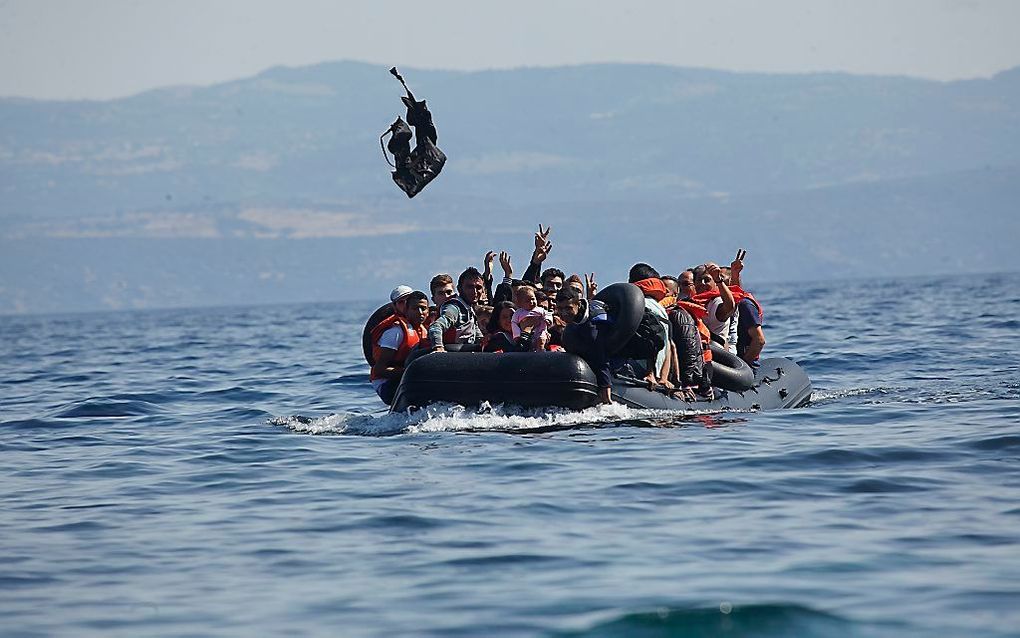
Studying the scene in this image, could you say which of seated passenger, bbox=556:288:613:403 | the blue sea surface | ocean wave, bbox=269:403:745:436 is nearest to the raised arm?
the blue sea surface

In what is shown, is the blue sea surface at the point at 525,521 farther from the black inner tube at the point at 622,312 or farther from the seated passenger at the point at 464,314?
the seated passenger at the point at 464,314

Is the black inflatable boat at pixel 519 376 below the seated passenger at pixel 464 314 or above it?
below

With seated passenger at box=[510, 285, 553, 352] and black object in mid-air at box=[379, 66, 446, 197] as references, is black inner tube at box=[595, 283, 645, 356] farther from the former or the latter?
black object in mid-air at box=[379, 66, 446, 197]

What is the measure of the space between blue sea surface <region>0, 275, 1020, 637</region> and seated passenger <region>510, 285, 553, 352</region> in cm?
84

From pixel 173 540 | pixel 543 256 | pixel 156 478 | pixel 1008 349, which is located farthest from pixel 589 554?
pixel 1008 349

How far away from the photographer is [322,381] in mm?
27844

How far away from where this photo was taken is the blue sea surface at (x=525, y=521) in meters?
8.87

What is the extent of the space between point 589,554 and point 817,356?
1976 centimetres

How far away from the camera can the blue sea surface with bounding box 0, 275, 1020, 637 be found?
8.87 metres

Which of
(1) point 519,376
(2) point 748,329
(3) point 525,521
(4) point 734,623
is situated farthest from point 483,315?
(4) point 734,623

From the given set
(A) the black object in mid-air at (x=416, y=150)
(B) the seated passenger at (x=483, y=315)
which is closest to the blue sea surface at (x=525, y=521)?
(B) the seated passenger at (x=483, y=315)

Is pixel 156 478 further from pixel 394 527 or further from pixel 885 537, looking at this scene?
pixel 885 537

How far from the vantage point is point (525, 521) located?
11.4m

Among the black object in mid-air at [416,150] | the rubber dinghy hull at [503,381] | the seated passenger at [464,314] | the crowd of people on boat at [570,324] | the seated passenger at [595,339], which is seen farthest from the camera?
the seated passenger at [464,314]
